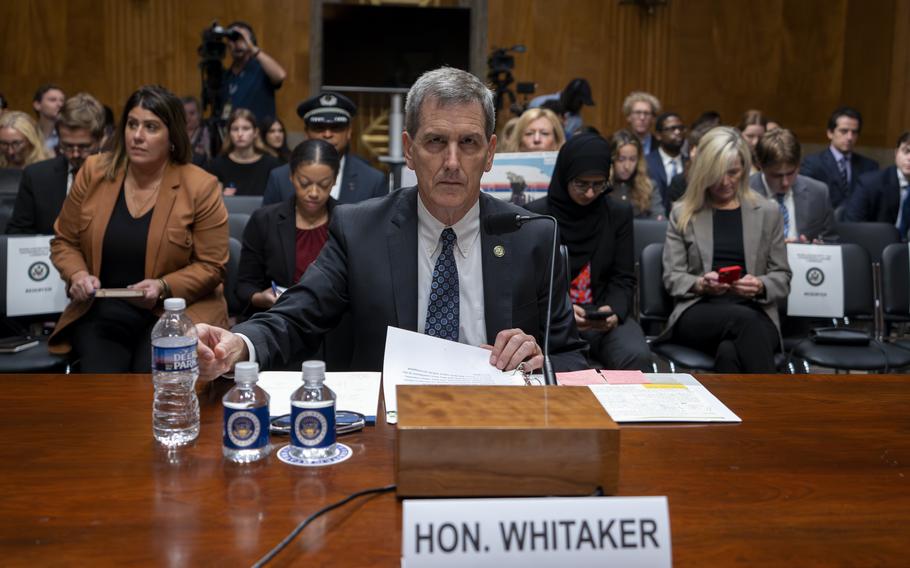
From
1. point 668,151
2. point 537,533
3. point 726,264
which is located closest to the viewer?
point 537,533

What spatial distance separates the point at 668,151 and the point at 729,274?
3656mm

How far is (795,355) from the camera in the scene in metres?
4.32

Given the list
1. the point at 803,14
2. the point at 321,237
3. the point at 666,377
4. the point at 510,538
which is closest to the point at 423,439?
the point at 510,538

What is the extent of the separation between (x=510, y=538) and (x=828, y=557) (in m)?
0.50

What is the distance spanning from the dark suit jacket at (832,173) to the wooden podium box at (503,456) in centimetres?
674

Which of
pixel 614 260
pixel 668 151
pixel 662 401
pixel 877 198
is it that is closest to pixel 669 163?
pixel 668 151

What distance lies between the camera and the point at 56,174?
477cm

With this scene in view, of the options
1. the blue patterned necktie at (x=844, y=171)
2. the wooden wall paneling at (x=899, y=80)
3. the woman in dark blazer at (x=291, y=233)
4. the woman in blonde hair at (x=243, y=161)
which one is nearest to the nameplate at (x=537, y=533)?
the woman in dark blazer at (x=291, y=233)

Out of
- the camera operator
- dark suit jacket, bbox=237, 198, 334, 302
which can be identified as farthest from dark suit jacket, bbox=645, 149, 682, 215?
Result: dark suit jacket, bbox=237, 198, 334, 302

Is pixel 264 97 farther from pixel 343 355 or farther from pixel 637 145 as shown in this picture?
pixel 343 355

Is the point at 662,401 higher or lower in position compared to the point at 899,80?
lower

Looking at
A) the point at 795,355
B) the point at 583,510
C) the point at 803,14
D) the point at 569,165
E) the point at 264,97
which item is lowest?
the point at 795,355

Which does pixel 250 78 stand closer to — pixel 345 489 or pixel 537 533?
pixel 345 489

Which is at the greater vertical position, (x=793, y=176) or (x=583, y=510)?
(x=793, y=176)
